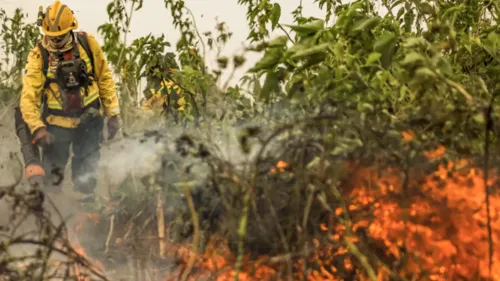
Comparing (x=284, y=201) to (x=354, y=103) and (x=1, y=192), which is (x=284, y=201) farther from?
(x=1, y=192)

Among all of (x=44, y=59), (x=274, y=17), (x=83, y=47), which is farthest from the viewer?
(x=83, y=47)

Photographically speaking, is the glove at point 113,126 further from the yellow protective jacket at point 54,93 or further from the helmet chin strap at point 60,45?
the helmet chin strap at point 60,45

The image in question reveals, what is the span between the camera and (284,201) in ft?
10.8

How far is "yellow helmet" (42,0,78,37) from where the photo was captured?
5.18 meters

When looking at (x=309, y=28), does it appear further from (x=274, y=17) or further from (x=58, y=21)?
(x=58, y=21)

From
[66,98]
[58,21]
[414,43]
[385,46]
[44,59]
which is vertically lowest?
[414,43]

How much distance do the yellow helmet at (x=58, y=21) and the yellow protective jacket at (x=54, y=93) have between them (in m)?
0.16

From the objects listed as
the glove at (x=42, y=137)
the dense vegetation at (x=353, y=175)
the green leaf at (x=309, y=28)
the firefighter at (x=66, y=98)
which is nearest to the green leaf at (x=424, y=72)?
the dense vegetation at (x=353, y=175)

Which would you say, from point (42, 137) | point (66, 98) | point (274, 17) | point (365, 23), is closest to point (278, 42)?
point (365, 23)

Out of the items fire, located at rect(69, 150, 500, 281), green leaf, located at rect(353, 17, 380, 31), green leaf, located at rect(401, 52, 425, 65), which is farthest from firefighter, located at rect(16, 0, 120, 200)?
green leaf, located at rect(401, 52, 425, 65)

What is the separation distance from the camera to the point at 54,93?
525 centimetres

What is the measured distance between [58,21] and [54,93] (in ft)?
1.75

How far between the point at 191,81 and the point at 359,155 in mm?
2785

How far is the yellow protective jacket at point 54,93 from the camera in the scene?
5137mm
